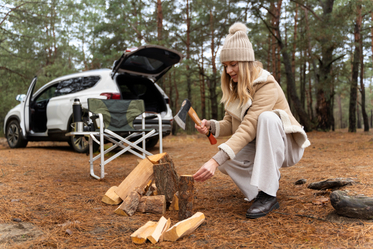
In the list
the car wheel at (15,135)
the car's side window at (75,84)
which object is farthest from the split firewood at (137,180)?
the car wheel at (15,135)

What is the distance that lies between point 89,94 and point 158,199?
149 inches

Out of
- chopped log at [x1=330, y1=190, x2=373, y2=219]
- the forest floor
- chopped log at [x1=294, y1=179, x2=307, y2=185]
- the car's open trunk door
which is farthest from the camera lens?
the car's open trunk door

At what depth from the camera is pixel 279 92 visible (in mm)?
2193

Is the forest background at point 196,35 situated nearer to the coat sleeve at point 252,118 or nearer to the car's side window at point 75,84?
the car's side window at point 75,84

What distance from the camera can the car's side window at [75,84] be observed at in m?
5.66

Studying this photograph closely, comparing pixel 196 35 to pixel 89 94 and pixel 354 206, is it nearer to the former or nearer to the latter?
pixel 89 94

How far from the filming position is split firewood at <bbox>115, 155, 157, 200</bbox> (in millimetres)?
2480

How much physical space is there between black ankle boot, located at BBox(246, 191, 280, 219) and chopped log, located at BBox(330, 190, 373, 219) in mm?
416

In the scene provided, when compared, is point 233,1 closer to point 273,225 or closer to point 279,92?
point 279,92

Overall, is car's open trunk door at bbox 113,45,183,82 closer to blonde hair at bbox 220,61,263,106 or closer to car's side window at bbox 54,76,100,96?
car's side window at bbox 54,76,100,96

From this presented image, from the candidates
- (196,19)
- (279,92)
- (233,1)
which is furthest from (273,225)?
(196,19)

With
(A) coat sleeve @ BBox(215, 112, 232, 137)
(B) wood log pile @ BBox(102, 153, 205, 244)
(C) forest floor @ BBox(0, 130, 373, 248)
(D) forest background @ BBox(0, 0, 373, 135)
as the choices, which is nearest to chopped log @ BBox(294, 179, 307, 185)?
(C) forest floor @ BBox(0, 130, 373, 248)

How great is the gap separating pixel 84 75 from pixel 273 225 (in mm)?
5222

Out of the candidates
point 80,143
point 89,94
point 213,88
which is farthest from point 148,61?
point 213,88
